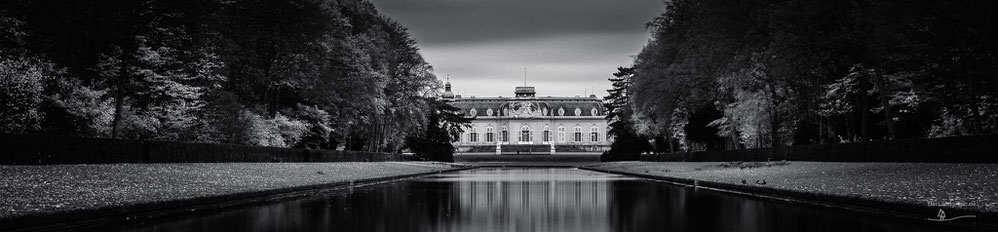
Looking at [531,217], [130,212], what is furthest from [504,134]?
[531,217]

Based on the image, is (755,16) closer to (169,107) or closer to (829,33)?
(829,33)

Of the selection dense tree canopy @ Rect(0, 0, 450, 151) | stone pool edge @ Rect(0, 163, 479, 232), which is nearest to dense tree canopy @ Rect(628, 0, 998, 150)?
stone pool edge @ Rect(0, 163, 479, 232)

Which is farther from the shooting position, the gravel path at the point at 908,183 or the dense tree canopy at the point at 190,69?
the dense tree canopy at the point at 190,69

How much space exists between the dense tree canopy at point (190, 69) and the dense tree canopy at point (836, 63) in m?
13.0

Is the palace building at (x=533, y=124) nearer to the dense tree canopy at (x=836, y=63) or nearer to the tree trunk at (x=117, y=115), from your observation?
the dense tree canopy at (x=836, y=63)

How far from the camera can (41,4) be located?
21.2m

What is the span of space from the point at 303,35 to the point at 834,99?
1839 cm

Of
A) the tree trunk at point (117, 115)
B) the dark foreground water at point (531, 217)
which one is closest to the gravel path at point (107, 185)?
the dark foreground water at point (531, 217)

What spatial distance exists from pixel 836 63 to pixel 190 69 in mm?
18872

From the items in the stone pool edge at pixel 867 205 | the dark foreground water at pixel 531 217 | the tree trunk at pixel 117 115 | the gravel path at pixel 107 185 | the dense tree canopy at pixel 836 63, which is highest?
the dense tree canopy at pixel 836 63

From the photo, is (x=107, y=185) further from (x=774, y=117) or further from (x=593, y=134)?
(x=593, y=134)

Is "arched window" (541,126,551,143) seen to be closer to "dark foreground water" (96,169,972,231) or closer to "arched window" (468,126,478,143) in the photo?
"arched window" (468,126,478,143)

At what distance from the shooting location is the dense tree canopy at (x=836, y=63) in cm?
1819

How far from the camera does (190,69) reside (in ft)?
91.3
